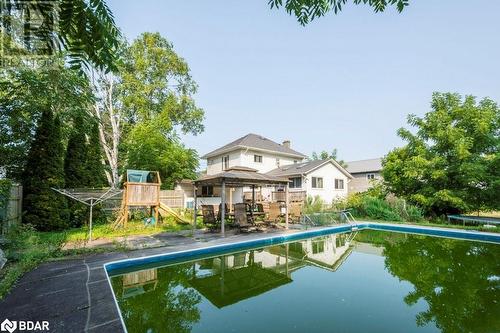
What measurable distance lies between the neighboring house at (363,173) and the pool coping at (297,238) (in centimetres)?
1571

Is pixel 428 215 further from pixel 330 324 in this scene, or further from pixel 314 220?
pixel 330 324

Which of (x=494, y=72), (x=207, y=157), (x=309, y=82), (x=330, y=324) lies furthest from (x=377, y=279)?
(x=207, y=157)

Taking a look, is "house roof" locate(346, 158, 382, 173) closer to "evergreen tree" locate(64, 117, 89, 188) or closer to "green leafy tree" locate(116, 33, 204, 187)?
"green leafy tree" locate(116, 33, 204, 187)

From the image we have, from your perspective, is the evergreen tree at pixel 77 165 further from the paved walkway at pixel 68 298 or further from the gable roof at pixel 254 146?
the gable roof at pixel 254 146

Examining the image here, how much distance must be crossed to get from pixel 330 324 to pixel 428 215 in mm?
18874

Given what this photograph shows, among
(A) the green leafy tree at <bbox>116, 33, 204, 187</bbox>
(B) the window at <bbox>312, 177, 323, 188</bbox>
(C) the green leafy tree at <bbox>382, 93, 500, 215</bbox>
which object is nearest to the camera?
(C) the green leafy tree at <bbox>382, 93, 500, 215</bbox>

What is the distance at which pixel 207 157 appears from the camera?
30188 mm

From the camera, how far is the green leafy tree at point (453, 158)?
16812 mm

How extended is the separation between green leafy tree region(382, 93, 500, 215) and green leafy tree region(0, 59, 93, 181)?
2133cm

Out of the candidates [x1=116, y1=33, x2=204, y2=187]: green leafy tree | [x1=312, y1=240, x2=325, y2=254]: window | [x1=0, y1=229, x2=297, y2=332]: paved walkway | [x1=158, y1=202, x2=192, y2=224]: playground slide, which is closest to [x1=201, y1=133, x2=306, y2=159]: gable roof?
[x1=116, y1=33, x2=204, y2=187]: green leafy tree

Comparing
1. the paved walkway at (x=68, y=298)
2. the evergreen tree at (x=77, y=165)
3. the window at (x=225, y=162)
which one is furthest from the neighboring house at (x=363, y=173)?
the paved walkway at (x=68, y=298)

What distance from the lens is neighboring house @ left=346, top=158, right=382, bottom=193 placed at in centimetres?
3099

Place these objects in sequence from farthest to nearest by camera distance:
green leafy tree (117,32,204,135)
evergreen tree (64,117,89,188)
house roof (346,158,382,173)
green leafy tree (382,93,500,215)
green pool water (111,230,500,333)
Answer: house roof (346,158,382,173)
green leafy tree (117,32,204,135)
green leafy tree (382,93,500,215)
evergreen tree (64,117,89,188)
green pool water (111,230,500,333)

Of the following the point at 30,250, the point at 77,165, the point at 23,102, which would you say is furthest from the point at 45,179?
the point at 30,250
